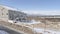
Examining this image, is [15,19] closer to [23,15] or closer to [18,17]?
[18,17]

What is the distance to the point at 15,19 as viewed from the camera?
23.2 meters

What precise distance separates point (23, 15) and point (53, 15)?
7796 millimetres

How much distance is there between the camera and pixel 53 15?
29.0m

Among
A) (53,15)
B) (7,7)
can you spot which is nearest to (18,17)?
(7,7)

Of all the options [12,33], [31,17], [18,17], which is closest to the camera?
[12,33]

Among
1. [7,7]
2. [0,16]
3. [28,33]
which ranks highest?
[7,7]

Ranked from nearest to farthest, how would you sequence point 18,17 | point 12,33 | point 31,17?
point 12,33
point 18,17
point 31,17

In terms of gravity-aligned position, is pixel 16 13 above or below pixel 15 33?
above

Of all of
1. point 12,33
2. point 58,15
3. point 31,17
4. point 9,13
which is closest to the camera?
point 12,33

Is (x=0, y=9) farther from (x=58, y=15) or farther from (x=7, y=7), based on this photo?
(x=58, y=15)

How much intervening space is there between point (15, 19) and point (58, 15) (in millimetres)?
11085

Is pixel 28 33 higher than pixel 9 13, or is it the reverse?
pixel 9 13

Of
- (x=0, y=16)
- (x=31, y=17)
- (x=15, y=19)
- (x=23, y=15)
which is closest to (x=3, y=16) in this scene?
(x=0, y=16)

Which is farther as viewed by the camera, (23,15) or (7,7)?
(23,15)
